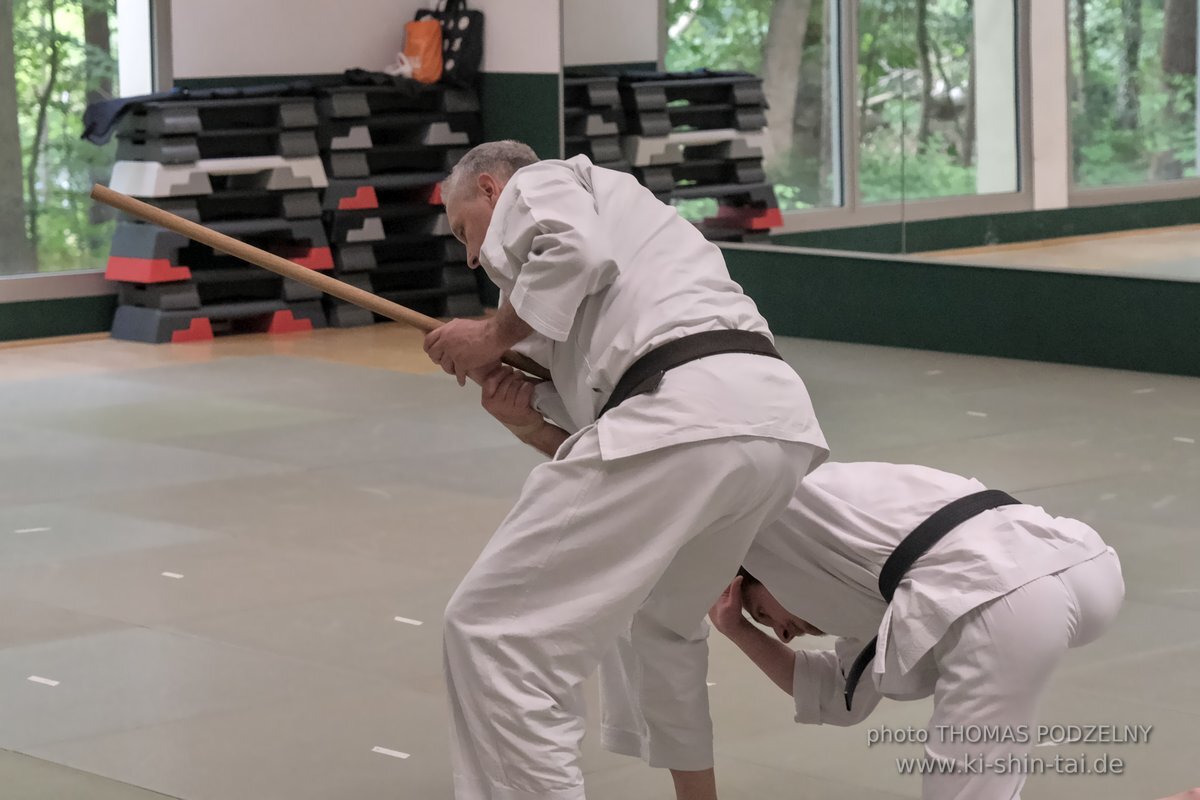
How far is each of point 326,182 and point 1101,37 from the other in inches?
164

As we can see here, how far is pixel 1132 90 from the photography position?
8.39 meters

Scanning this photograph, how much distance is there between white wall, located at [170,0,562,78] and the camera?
10016 millimetres

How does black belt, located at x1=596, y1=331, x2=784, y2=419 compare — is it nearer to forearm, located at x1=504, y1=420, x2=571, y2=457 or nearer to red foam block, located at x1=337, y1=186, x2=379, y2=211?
forearm, located at x1=504, y1=420, x2=571, y2=457

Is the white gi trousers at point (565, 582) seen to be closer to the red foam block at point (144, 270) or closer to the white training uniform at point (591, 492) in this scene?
the white training uniform at point (591, 492)

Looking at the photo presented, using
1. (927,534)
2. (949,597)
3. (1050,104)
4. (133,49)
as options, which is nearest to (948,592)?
(949,597)

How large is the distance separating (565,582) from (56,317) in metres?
7.46

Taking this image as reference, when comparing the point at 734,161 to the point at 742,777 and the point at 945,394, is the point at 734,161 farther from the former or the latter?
the point at 742,777

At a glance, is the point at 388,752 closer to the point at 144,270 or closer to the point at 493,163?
the point at 493,163

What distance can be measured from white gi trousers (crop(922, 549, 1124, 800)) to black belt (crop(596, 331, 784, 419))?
57 cm

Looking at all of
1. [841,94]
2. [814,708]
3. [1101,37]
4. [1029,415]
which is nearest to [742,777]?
[814,708]

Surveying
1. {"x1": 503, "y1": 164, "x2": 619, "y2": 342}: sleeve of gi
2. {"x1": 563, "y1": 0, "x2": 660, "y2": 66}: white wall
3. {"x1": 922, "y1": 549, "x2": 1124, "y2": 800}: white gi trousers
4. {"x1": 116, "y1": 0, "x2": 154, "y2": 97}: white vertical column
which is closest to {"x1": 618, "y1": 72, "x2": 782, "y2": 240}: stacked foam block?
{"x1": 563, "y1": 0, "x2": 660, "y2": 66}: white wall

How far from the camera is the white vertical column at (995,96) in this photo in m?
8.91

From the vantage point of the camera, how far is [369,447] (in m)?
6.98

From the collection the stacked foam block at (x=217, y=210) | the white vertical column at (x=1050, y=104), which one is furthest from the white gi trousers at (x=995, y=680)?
the stacked foam block at (x=217, y=210)
